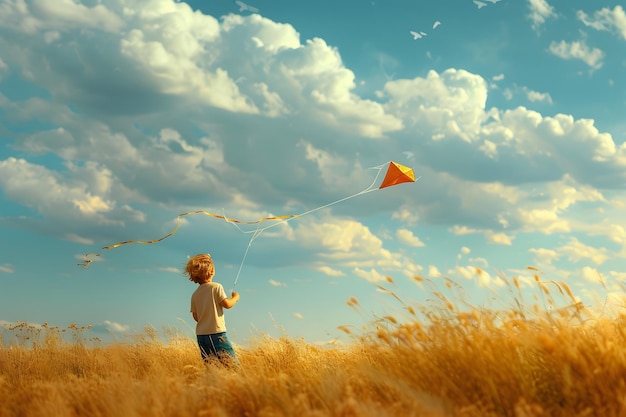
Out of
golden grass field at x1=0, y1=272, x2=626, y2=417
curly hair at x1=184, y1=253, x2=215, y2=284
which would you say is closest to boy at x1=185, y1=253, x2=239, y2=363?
curly hair at x1=184, y1=253, x2=215, y2=284

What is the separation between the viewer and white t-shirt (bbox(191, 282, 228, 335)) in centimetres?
923

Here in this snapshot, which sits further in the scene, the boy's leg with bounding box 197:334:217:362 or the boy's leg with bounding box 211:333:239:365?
the boy's leg with bounding box 197:334:217:362

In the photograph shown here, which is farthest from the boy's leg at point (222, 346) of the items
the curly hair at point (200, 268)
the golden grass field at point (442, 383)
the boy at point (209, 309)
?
the golden grass field at point (442, 383)

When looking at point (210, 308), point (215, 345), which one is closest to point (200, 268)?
point (210, 308)

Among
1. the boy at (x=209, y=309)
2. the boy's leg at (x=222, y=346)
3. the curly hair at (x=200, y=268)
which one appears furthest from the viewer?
the curly hair at (x=200, y=268)

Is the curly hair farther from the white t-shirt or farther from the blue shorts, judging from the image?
the blue shorts

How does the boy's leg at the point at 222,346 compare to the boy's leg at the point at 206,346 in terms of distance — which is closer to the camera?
the boy's leg at the point at 222,346

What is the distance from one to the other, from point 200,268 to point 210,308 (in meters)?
0.61

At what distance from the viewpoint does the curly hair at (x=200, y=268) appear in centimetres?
939

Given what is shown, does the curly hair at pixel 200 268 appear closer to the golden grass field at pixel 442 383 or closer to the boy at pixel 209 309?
the boy at pixel 209 309

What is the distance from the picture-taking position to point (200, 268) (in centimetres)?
938

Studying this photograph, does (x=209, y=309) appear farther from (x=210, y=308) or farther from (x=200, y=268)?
(x=200, y=268)

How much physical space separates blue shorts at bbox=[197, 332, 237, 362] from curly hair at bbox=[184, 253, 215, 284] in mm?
844

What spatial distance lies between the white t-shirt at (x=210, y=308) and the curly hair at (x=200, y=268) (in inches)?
5.7
